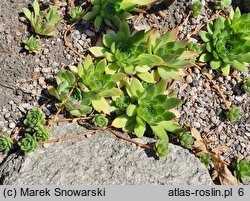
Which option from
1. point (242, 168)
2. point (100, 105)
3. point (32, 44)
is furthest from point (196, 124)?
point (32, 44)

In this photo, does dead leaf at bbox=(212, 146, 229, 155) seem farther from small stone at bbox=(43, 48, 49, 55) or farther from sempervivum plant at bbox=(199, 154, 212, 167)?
small stone at bbox=(43, 48, 49, 55)

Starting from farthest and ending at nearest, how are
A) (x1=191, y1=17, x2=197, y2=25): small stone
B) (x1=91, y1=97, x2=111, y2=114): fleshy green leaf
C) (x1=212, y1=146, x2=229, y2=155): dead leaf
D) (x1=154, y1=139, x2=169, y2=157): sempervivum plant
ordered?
(x1=191, y1=17, x2=197, y2=25): small stone, (x1=212, y1=146, x2=229, y2=155): dead leaf, (x1=91, y1=97, x2=111, y2=114): fleshy green leaf, (x1=154, y1=139, x2=169, y2=157): sempervivum plant

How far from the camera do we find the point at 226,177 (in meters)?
3.44

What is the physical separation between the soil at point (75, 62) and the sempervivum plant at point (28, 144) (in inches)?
8.1

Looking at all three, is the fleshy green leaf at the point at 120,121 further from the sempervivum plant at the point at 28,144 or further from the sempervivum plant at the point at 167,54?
the sempervivum plant at the point at 28,144

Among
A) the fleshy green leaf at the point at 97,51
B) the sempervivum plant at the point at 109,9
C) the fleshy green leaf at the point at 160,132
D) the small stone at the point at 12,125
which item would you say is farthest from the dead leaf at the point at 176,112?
the small stone at the point at 12,125

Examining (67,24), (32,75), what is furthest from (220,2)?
(32,75)

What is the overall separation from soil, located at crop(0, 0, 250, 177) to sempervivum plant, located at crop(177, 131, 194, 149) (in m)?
0.17

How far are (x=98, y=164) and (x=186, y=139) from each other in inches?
25.0

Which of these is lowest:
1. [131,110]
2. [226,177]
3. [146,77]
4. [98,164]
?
[226,177]

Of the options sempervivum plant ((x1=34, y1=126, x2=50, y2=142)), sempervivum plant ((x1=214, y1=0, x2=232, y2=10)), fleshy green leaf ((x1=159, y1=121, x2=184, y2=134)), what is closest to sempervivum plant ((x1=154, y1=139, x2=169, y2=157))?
fleshy green leaf ((x1=159, y1=121, x2=184, y2=134))

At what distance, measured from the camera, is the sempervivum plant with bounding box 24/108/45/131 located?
3.16 m

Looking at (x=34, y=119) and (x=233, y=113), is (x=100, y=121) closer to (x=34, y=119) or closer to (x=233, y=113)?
(x=34, y=119)

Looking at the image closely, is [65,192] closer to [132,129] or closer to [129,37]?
[132,129]
